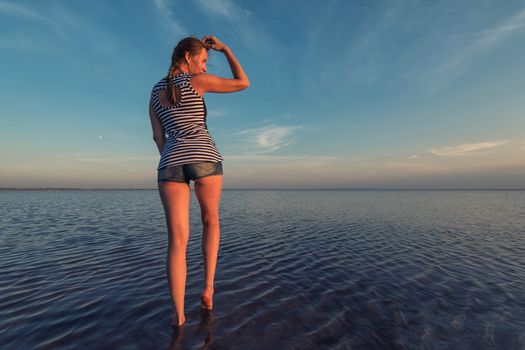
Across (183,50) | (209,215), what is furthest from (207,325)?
(183,50)

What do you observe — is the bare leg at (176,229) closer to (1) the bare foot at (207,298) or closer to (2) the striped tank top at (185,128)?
(2) the striped tank top at (185,128)

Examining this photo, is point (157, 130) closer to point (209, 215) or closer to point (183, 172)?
point (183, 172)

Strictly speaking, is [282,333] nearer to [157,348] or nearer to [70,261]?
[157,348]

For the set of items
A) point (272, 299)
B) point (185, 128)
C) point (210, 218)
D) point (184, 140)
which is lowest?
point (272, 299)

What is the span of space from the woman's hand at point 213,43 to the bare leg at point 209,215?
1.57 meters

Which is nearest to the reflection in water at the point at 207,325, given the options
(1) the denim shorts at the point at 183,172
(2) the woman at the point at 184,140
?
(2) the woman at the point at 184,140

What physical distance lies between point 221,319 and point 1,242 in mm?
11575

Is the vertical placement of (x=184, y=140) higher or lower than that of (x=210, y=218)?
higher

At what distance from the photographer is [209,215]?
3.23 m

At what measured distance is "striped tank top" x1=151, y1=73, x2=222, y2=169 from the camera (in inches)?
112

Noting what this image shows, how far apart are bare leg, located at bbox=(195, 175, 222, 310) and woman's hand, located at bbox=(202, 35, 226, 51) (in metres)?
1.57

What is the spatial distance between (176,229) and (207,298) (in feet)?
4.44

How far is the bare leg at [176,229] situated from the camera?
9.45 feet

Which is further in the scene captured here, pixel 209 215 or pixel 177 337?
pixel 209 215
